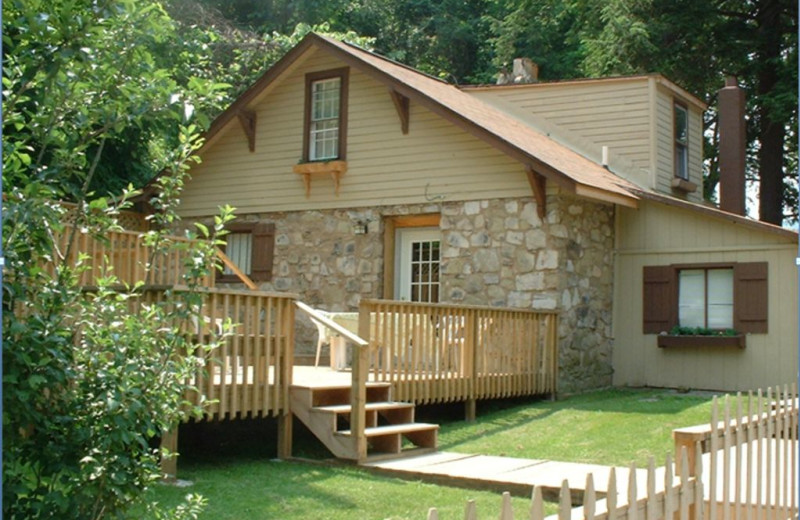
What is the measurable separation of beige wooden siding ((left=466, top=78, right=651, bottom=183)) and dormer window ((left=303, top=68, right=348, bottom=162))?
389cm

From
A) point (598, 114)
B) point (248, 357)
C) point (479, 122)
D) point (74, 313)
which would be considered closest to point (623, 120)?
point (598, 114)

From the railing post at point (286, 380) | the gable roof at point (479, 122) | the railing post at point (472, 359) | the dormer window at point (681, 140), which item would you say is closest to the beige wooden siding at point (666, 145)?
the dormer window at point (681, 140)

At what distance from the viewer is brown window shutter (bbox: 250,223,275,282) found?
54.5 feet

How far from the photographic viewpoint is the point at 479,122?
1444cm

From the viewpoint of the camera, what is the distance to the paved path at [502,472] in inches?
311

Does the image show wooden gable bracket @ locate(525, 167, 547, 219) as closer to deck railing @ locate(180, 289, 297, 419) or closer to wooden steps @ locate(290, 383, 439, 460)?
wooden steps @ locate(290, 383, 439, 460)

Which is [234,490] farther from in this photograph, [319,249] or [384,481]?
[319,249]

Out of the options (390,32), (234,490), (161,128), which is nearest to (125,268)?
(234,490)

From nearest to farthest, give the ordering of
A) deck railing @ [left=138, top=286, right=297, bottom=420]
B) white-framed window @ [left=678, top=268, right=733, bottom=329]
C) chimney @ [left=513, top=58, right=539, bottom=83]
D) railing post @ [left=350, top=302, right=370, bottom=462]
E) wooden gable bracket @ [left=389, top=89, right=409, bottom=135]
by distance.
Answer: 1. deck railing @ [left=138, top=286, right=297, bottom=420]
2. railing post @ [left=350, top=302, right=370, bottom=462]
3. white-framed window @ [left=678, top=268, right=733, bottom=329]
4. wooden gable bracket @ [left=389, top=89, right=409, bottom=135]
5. chimney @ [left=513, top=58, right=539, bottom=83]

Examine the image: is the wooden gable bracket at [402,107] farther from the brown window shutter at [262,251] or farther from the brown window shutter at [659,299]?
the brown window shutter at [659,299]

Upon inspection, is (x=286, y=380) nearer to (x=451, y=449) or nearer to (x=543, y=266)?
(x=451, y=449)

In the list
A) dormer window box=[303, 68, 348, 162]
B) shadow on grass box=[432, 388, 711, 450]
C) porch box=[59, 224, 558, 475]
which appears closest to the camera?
porch box=[59, 224, 558, 475]

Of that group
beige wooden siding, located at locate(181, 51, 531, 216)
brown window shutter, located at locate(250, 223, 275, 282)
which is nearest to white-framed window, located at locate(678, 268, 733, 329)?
beige wooden siding, located at locate(181, 51, 531, 216)

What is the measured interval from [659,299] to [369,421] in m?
6.82
